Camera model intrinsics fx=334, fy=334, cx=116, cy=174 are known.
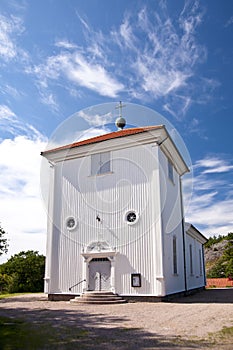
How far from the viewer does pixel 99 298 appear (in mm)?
14297

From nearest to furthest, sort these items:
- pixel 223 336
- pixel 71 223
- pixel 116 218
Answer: pixel 223 336
pixel 116 218
pixel 71 223

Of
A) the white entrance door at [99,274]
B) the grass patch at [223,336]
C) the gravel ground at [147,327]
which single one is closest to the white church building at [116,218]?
the white entrance door at [99,274]

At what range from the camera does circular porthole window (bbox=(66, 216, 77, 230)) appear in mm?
17106

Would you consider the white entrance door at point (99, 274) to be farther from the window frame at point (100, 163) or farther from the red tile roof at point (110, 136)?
the red tile roof at point (110, 136)

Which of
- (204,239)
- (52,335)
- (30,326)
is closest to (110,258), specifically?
(30,326)

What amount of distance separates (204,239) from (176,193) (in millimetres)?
10712

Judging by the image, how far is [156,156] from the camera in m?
15.9

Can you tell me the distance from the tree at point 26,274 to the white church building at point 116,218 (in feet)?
19.2

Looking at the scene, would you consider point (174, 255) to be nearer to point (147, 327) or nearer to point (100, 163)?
point (100, 163)

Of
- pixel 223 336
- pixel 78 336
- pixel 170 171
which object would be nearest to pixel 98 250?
pixel 170 171

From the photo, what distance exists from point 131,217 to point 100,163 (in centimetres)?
346

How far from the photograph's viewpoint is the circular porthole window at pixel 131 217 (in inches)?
611

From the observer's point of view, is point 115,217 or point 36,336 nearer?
point 36,336

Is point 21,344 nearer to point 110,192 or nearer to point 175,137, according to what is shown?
point 110,192
